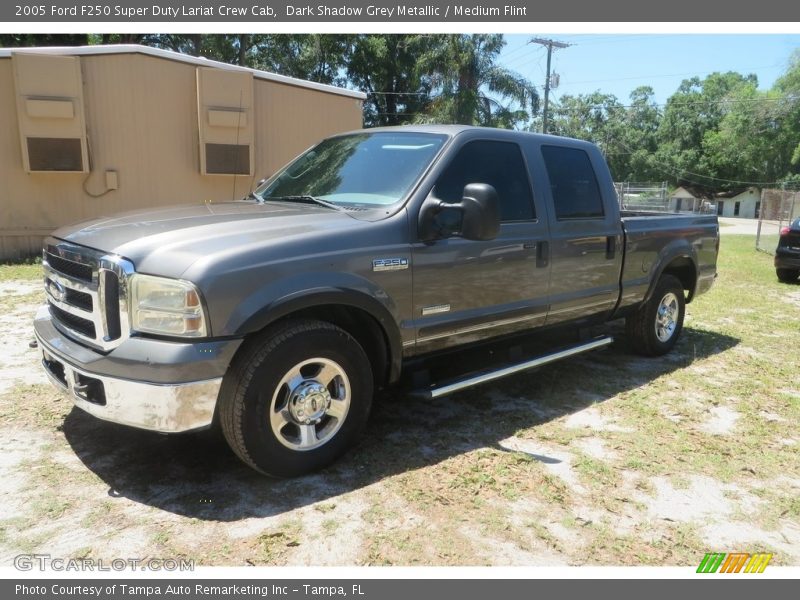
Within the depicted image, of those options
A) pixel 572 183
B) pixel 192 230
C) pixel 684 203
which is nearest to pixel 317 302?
pixel 192 230

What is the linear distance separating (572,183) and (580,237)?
0.45 metres

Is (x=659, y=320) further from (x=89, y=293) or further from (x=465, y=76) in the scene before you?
(x=465, y=76)

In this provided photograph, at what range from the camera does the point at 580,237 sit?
15.5 feet

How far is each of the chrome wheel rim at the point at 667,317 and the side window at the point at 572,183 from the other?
5.12 ft

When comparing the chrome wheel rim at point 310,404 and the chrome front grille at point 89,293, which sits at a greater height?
the chrome front grille at point 89,293

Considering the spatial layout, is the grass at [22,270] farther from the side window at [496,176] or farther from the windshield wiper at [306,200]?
the side window at [496,176]

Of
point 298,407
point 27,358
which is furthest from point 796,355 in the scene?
point 27,358

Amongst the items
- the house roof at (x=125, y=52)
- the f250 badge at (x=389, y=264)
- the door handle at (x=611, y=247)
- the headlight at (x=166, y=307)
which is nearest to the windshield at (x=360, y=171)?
the f250 badge at (x=389, y=264)

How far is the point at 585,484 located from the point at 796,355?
412cm

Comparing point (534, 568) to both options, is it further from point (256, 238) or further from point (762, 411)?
point (762, 411)

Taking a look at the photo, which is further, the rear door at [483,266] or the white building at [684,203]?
the white building at [684,203]

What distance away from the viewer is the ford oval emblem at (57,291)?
3.34 metres

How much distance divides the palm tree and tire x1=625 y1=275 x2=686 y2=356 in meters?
22.6

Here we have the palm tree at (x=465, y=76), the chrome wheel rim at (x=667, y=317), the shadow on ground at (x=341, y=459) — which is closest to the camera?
the shadow on ground at (x=341, y=459)
